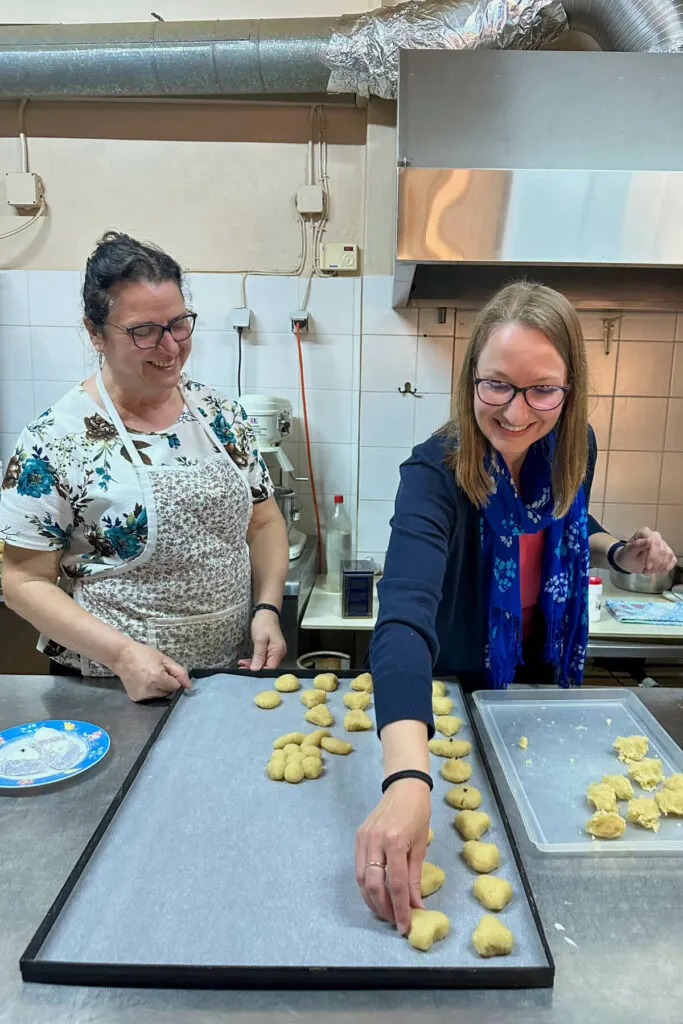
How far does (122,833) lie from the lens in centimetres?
84

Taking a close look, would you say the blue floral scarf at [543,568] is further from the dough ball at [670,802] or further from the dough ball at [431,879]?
the dough ball at [431,879]

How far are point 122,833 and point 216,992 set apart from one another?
25cm

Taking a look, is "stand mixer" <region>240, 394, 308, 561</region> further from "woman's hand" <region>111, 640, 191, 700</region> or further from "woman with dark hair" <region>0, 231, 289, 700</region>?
"woman's hand" <region>111, 640, 191, 700</region>

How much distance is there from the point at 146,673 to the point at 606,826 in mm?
730

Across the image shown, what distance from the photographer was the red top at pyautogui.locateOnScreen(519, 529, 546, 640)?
1.28 m

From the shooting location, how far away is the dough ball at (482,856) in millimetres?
790

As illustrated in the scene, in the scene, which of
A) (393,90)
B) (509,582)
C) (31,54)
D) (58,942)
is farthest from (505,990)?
(31,54)

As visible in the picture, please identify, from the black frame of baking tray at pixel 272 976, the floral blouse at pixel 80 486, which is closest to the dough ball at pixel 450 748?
the black frame of baking tray at pixel 272 976

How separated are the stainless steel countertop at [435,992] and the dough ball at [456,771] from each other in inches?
2.8

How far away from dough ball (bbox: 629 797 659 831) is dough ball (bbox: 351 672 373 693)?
454 mm

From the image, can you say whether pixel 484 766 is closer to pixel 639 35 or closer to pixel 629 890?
pixel 629 890

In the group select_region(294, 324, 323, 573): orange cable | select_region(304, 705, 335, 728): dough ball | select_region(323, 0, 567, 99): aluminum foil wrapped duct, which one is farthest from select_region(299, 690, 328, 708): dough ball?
select_region(323, 0, 567, 99): aluminum foil wrapped duct

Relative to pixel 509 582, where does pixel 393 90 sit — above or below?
above

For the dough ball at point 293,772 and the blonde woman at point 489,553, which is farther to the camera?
the dough ball at point 293,772
